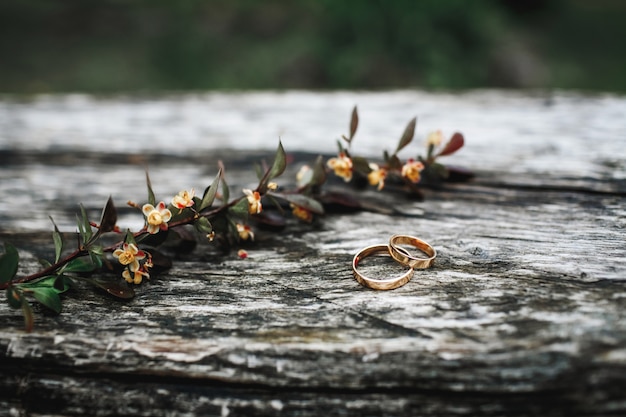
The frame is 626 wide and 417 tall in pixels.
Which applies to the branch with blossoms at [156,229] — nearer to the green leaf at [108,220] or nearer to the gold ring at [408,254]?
the green leaf at [108,220]

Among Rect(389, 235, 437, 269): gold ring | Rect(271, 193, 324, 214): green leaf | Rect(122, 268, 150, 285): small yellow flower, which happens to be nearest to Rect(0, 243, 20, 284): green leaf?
Rect(122, 268, 150, 285): small yellow flower

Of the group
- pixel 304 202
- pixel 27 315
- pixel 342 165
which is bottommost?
pixel 27 315

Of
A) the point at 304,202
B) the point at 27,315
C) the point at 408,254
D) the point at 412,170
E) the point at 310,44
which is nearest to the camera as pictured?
the point at 27,315

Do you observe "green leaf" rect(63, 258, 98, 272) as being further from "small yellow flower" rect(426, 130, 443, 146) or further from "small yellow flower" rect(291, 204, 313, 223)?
"small yellow flower" rect(426, 130, 443, 146)

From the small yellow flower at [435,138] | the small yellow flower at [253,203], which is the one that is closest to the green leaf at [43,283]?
the small yellow flower at [253,203]

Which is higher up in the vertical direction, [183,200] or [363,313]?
[183,200]

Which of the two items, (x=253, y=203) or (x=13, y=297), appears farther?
(x=253, y=203)

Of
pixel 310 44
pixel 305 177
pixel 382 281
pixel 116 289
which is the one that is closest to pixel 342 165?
pixel 305 177

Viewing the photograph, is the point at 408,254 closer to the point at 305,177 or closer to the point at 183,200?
the point at 305,177
